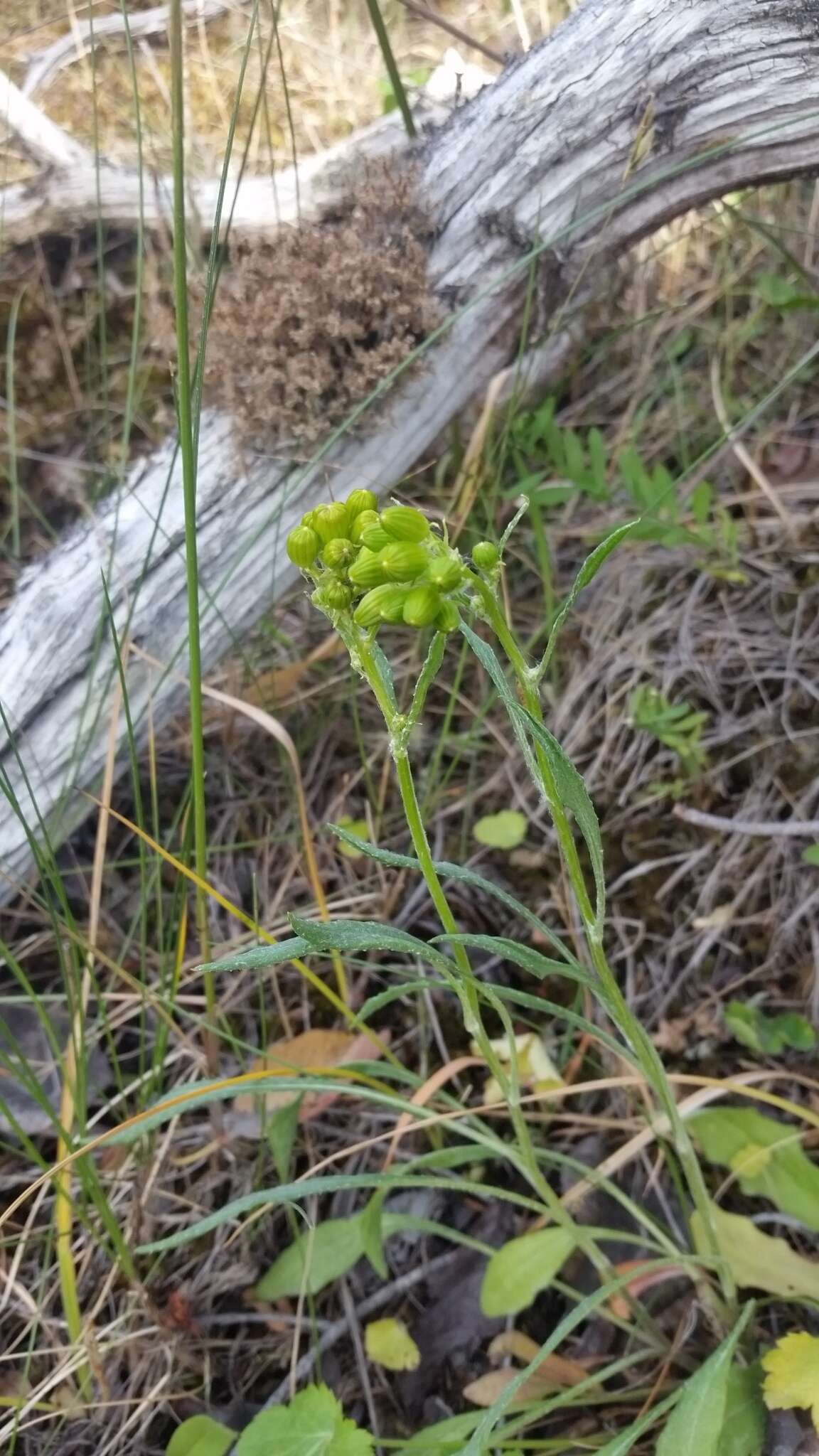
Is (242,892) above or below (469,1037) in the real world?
above

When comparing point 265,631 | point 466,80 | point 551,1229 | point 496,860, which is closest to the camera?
point 551,1229

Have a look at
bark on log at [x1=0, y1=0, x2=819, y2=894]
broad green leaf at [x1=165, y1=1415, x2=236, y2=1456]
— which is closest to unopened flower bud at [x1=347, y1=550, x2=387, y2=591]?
bark on log at [x1=0, y1=0, x2=819, y2=894]

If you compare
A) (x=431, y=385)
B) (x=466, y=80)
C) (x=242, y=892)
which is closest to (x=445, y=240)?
(x=431, y=385)

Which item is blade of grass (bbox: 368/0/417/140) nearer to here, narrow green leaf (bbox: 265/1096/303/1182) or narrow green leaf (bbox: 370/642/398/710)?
narrow green leaf (bbox: 370/642/398/710)

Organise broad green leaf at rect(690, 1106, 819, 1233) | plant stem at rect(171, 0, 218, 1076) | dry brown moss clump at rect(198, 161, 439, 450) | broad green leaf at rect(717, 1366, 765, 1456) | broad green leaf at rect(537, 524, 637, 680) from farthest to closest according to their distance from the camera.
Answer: dry brown moss clump at rect(198, 161, 439, 450) < broad green leaf at rect(690, 1106, 819, 1233) < broad green leaf at rect(717, 1366, 765, 1456) < plant stem at rect(171, 0, 218, 1076) < broad green leaf at rect(537, 524, 637, 680)

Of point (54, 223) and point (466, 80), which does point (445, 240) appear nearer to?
point (466, 80)

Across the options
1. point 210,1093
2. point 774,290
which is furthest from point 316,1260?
point 774,290
